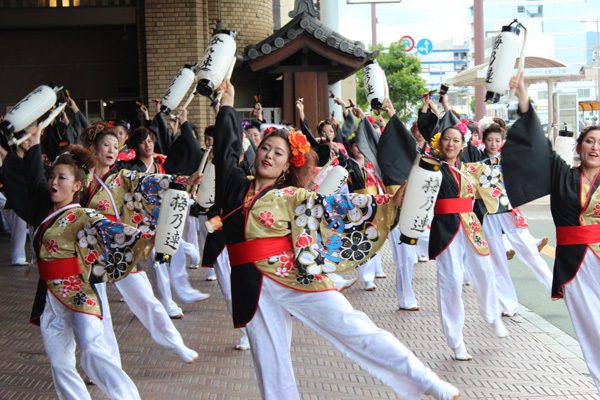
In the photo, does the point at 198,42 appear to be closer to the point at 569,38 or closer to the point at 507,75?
the point at 507,75

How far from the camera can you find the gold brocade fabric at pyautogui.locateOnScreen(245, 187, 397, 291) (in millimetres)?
4547

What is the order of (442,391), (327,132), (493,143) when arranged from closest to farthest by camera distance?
(442,391) → (493,143) → (327,132)

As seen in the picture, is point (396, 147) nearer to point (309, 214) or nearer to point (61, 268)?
point (309, 214)

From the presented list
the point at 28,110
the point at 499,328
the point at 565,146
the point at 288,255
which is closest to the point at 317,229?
the point at 288,255

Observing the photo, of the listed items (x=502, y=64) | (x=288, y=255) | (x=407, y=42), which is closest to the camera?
(x=288, y=255)

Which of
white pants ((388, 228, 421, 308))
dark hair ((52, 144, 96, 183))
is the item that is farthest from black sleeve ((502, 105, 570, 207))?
white pants ((388, 228, 421, 308))

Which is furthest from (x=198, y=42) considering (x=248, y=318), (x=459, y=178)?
(x=248, y=318)

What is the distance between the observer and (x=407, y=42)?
42.8m

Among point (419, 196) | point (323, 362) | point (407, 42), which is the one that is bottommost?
point (323, 362)

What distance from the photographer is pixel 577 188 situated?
5125 mm

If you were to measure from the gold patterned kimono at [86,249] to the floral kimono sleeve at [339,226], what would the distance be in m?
1.04

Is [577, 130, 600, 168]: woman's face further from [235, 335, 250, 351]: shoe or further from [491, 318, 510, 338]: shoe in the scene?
[235, 335, 250, 351]: shoe

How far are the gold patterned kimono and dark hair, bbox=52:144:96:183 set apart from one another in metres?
0.32

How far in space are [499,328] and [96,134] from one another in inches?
151
